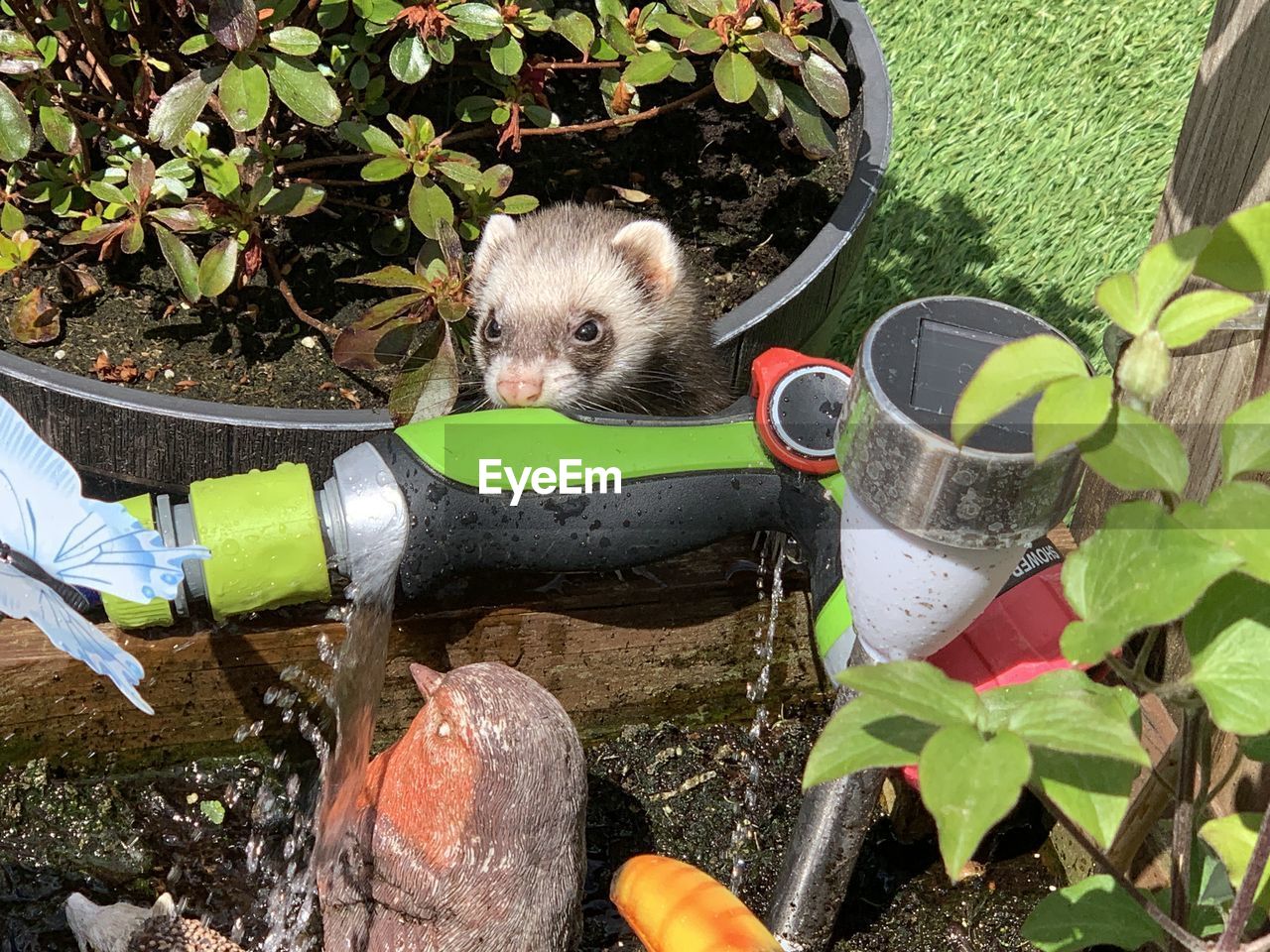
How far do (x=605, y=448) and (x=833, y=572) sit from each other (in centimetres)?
28

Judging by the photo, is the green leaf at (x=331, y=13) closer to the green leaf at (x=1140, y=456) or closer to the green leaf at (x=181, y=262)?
the green leaf at (x=181, y=262)

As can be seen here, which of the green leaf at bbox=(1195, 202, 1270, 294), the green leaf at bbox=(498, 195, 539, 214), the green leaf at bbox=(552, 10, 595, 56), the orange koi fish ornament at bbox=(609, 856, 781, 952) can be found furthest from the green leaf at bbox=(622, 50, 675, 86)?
the green leaf at bbox=(1195, 202, 1270, 294)

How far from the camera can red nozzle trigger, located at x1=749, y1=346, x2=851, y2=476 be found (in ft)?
4.58

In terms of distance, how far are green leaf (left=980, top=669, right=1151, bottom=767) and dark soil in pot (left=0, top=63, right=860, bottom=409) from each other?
137cm

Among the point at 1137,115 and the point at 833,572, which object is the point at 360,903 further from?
the point at 1137,115

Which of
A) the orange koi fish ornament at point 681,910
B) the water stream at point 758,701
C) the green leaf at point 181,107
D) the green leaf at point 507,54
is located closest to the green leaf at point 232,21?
the green leaf at point 181,107

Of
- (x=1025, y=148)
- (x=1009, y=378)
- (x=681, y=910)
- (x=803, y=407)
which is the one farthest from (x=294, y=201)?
(x=1025, y=148)

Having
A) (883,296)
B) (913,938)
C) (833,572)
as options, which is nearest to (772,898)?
(913,938)

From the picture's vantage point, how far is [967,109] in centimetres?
269

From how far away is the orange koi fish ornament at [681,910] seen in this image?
1.29 meters

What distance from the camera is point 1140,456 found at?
25.0 inches

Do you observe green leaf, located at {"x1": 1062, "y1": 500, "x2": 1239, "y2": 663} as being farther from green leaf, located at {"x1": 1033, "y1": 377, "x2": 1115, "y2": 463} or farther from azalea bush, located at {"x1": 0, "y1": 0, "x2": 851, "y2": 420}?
azalea bush, located at {"x1": 0, "y1": 0, "x2": 851, "y2": 420}

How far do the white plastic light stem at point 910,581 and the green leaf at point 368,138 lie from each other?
2.85 ft

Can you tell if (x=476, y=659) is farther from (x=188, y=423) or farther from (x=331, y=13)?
(x=331, y=13)
